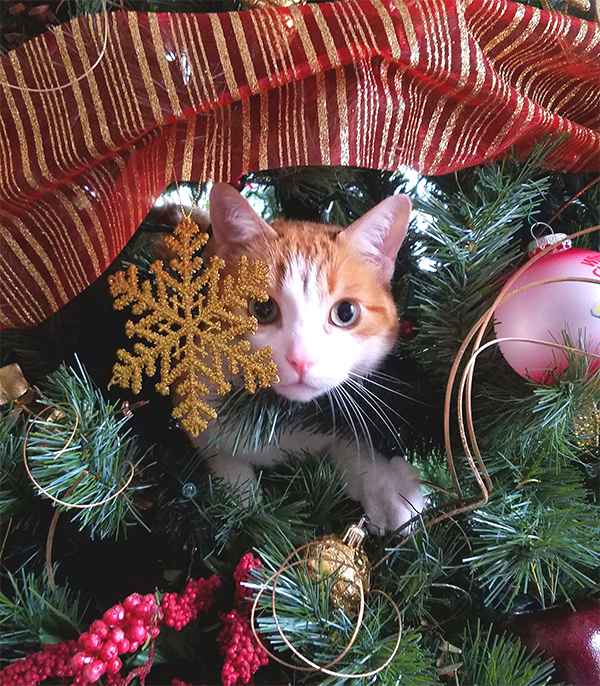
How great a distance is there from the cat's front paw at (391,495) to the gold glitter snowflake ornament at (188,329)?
19cm

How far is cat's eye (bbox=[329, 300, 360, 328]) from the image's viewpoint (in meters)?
0.54

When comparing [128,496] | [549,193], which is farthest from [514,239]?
[128,496]

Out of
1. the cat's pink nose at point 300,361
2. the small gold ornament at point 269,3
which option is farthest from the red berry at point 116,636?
the small gold ornament at point 269,3

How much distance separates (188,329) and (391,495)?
0.28 m

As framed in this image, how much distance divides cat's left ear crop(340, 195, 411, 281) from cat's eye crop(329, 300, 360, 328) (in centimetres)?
6

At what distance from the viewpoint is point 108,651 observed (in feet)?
1.16

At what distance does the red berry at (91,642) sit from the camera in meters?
0.35

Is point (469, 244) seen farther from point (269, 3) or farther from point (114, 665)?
point (114, 665)

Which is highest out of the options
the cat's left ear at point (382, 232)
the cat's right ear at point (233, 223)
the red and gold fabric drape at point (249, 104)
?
the red and gold fabric drape at point (249, 104)

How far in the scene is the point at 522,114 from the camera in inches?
18.1

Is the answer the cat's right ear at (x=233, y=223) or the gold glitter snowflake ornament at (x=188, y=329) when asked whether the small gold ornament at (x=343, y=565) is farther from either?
the cat's right ear at (x=233, y=223)

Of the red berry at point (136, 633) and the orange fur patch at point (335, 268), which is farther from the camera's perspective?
the orange fur patch at point (335, 268)

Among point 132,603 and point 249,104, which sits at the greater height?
point 249,104

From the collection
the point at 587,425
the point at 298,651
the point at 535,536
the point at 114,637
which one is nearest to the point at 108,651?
the point at 114,637
